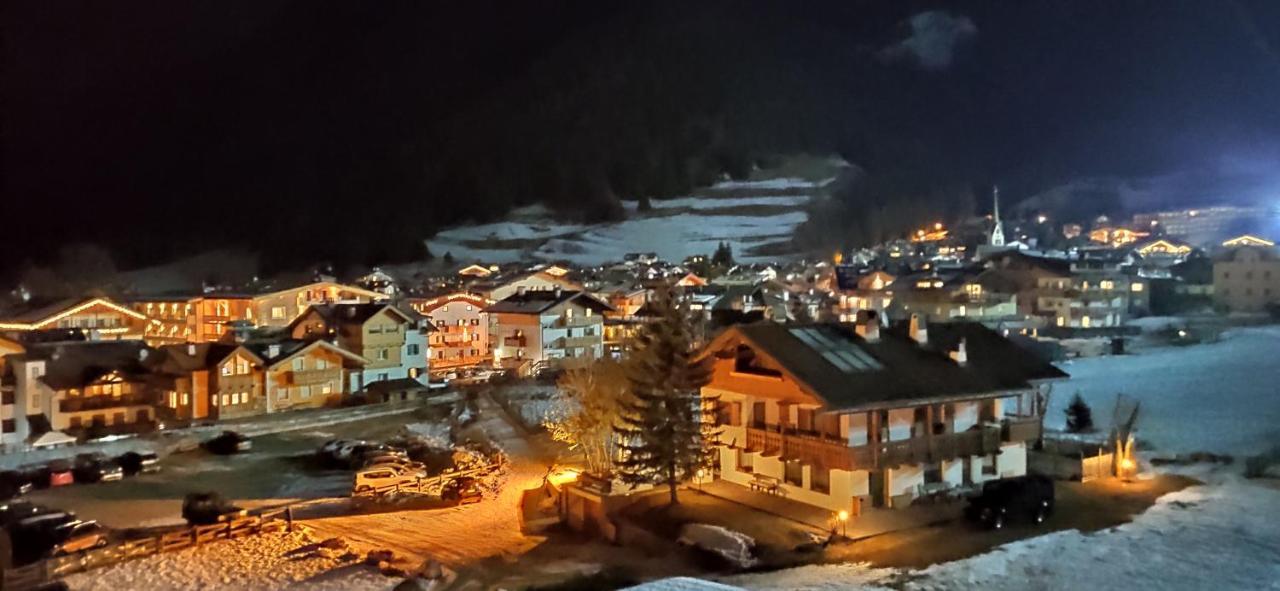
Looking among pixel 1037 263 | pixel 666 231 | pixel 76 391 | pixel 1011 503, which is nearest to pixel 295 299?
pixel 76 391

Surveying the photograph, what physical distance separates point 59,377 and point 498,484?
1220 centimetres

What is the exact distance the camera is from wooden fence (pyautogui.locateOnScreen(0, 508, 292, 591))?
447 inches

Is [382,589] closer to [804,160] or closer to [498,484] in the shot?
[498,484]

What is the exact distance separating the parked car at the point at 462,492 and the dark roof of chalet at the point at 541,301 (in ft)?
50.5

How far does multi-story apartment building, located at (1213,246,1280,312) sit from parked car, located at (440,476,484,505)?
35566 millimetres

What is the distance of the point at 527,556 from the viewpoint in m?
11.8

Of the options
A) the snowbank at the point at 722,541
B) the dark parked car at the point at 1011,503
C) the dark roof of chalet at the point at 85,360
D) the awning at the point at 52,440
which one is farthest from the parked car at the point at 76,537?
the dark parked car at the point at 1011,503

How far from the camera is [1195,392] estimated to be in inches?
883

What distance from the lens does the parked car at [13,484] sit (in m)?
17.0

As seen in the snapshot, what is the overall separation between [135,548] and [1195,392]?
22.1 metres

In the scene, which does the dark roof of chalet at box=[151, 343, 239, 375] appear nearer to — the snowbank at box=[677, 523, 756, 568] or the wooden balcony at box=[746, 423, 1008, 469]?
the wooden balcony at box=[746, 423, 1008, 469]

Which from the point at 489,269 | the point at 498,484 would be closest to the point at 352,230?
the point at 489,269

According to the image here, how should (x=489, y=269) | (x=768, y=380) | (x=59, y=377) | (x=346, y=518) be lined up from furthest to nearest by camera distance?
(x=489, y=269) → (x=59, y=377) → (x=346, y=518) → (x=768, y=380)

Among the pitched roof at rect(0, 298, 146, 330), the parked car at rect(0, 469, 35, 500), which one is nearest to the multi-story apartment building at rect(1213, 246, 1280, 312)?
the parked car at rect(0, 469, 35, 500)
